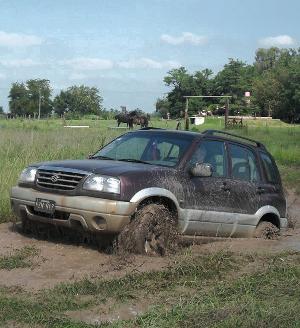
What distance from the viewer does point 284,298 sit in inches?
199

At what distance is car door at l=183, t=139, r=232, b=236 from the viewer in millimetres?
7281

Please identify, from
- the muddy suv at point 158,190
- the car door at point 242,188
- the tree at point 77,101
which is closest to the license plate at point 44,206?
the muddy suv at point 158,190

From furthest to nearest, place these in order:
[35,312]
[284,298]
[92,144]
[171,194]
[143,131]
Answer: [92,144], [143,131], [171,194], [284,298], [35,312]

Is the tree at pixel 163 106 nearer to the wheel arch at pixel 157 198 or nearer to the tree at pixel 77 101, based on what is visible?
the tree at pixel 77 101

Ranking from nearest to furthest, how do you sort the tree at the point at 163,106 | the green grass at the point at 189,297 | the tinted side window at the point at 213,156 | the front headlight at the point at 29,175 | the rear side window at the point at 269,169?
the green grass at the point at 189,297 → the front headlight at the point at 29,175 → the tinted side window at the point at 213,156 → the rear side window at the point at 269,169 → the tree at the point at 163,106

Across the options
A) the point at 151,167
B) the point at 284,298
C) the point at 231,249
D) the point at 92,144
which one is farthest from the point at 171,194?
the point at 92,144

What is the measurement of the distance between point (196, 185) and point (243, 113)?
9308cm

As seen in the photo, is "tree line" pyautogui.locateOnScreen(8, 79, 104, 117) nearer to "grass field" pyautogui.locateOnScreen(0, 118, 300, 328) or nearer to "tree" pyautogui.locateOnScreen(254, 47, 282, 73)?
"tree" pyautogui.locateOnScreen(254, 47, 282, 73)

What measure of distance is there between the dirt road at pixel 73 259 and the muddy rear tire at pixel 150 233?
0.14 metres

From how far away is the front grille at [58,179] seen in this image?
676 centimetres

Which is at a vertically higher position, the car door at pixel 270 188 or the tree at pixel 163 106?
the tree at pixel 163 106

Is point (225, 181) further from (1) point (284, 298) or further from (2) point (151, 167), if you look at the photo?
(1) point (284, 298)

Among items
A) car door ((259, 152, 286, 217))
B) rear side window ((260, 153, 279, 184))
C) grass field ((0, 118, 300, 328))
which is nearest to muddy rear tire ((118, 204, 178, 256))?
grass field ((0, 118, 300, 328))

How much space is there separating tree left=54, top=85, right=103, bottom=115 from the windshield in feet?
341
